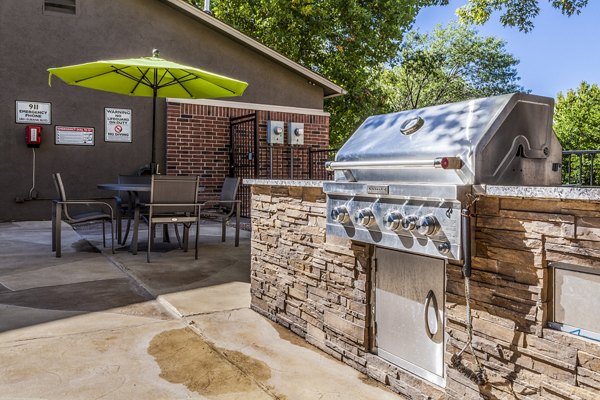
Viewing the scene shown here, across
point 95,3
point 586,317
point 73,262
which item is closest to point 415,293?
point 586,317

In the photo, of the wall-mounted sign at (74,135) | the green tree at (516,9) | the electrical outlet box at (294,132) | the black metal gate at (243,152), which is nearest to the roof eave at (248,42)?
the electrical outlet box at (294,132)

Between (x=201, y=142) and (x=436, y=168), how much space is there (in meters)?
8.07

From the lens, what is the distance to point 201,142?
952cm

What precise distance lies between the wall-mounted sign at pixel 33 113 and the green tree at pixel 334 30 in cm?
672

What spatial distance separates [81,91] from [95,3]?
5.31 feet

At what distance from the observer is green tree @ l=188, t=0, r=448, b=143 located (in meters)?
13.3

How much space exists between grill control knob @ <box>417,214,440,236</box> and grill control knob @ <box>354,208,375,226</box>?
0.99ft

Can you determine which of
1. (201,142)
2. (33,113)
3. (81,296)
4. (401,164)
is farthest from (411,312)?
(33,113)

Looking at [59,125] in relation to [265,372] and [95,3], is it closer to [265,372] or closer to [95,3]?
[95,3]

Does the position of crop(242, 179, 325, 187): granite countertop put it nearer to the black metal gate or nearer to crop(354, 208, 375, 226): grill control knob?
crop(354, 208, 375, 226): grill control knob

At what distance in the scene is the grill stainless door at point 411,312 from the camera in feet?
6.51

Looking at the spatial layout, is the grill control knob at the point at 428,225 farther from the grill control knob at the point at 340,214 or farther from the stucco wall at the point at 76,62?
the stucco wall at the point at 76,62

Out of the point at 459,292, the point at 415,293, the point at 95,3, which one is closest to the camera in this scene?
the point at 459,292

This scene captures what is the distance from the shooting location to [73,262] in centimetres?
477
